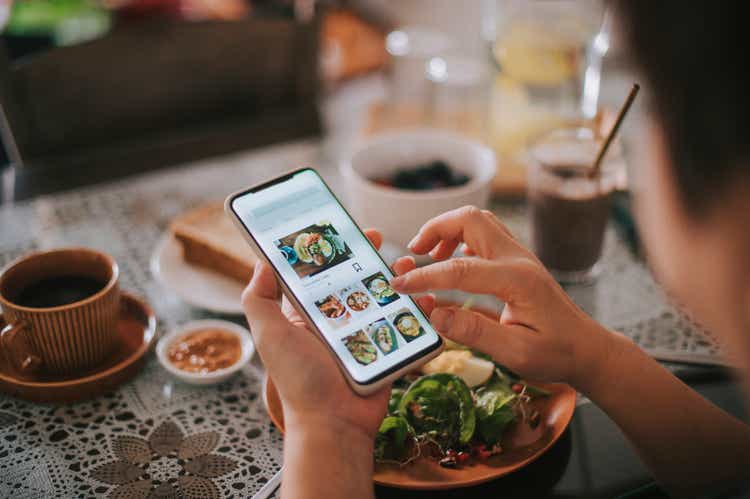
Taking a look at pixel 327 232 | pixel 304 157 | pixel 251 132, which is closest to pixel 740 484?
pixel 327 232

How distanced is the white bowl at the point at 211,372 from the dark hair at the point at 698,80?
1.77 ft

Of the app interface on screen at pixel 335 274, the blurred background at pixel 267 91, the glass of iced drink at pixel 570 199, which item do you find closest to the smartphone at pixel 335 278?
the app interface on screen at pixel 335 274

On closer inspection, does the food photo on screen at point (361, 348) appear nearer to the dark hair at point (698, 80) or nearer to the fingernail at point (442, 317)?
the fingernail at point (442, 317)

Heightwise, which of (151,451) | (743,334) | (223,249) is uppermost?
(743,334)

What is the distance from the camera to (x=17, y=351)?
76 cm

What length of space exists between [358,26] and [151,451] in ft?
6.85

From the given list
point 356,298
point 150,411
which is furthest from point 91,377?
point 356,298

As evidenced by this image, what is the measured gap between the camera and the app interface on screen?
2.25 feet

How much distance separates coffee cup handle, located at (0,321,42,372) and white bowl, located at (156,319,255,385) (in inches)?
5.2

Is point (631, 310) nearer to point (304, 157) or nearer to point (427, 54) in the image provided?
point (304, 157)

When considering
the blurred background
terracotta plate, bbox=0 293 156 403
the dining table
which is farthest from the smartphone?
the blurred background

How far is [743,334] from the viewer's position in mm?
490

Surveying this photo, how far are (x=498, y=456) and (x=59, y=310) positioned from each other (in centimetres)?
48

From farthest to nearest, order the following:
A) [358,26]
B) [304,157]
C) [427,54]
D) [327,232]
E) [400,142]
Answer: [358,26]
[427,54]
[304,157]
[400,142]
[327,232]
